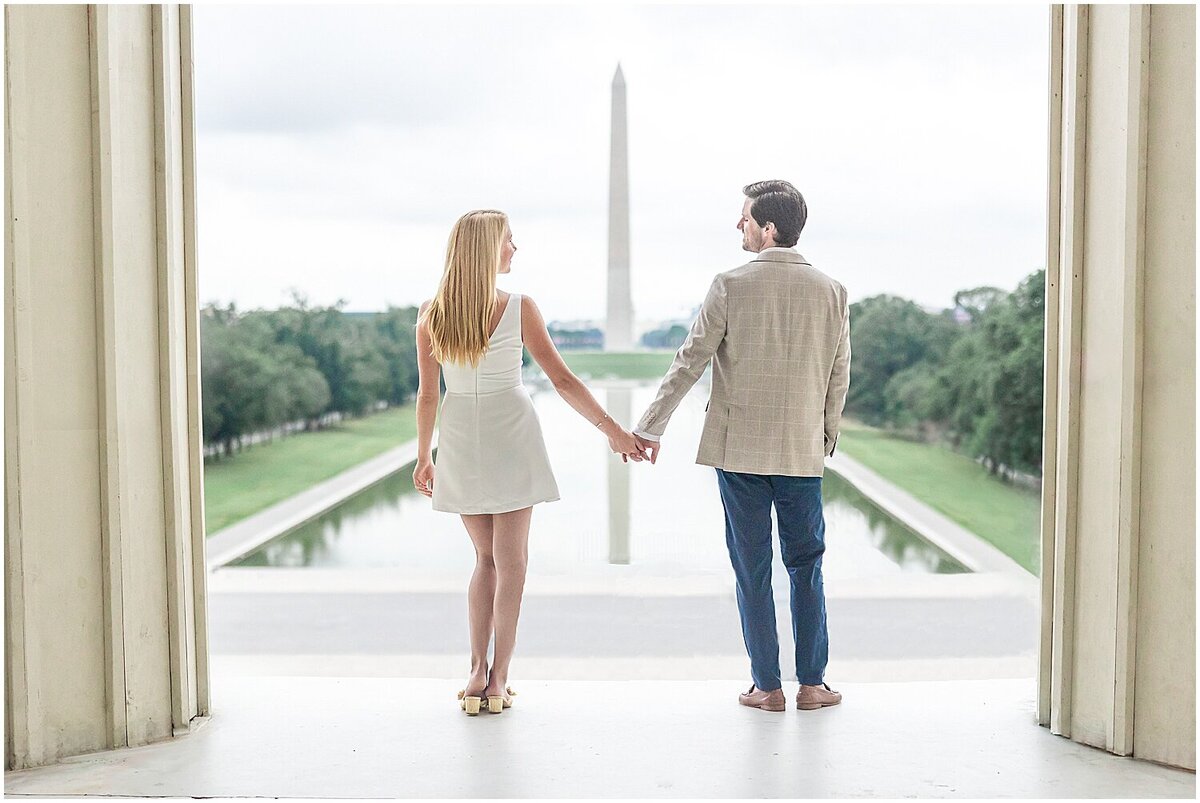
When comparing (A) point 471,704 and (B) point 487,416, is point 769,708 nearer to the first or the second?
(A) point 471,704

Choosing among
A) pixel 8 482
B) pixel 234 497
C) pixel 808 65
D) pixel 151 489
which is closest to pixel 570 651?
→ pixel 151 489

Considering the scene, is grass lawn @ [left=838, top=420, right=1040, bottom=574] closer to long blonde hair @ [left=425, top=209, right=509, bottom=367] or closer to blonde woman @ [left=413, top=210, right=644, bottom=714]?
blonde woman @ [left=413, top=210, right=644, bottom=714]

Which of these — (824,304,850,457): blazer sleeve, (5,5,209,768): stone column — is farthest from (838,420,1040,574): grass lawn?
(5,5,209,768): stone column

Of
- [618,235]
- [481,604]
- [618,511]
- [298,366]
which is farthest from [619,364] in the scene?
[298,366]

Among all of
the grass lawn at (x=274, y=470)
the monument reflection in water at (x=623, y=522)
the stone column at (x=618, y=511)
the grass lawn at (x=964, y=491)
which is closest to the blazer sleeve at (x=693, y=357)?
the monument reflection in water at (x=623, y=522)

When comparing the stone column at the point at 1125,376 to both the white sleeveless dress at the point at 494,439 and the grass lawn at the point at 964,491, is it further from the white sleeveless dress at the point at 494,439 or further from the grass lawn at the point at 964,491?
the grass lawn at the point at 964,491
